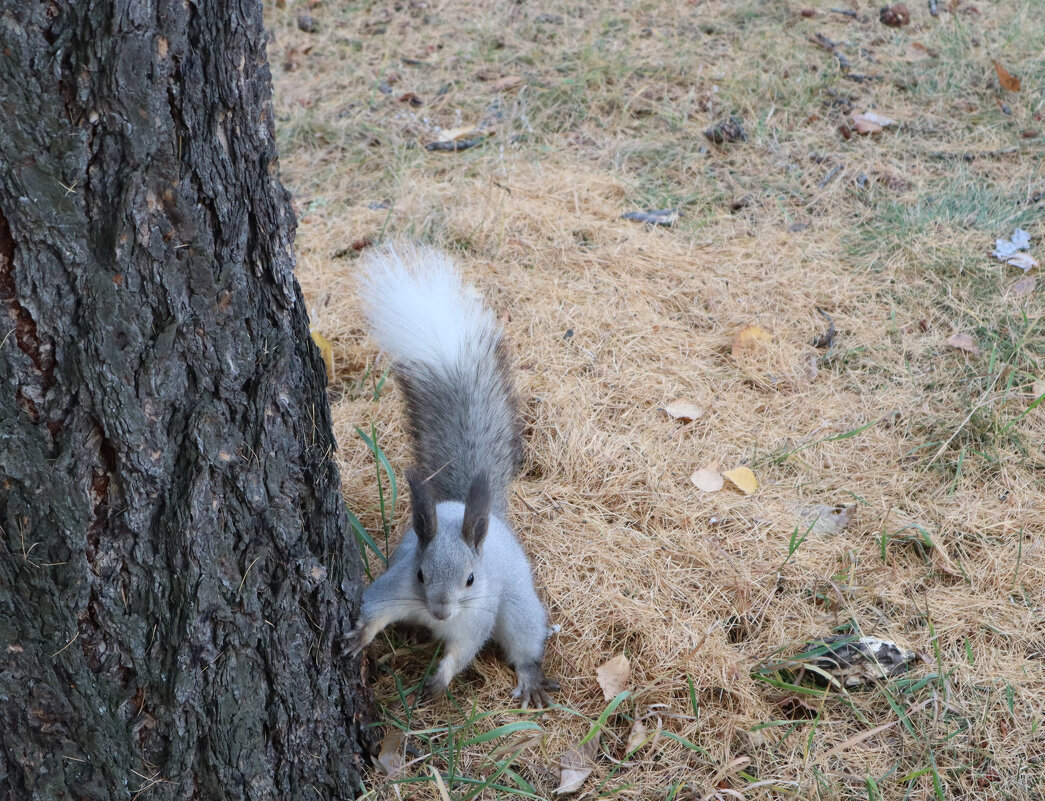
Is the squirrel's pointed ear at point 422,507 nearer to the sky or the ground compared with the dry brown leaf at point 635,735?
nearer to the sky

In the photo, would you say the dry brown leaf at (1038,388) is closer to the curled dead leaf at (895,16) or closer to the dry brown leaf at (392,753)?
the dry brown leaf at (392,753)

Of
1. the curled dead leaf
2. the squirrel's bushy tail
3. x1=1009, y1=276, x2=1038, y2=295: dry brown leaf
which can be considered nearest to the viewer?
the squirrel's bushy tail

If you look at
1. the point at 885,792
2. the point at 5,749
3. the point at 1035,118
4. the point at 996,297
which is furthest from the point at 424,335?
the point at 1035,118

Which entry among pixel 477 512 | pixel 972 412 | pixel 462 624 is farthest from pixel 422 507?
pixel 972 412

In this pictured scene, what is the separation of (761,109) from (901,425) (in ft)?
6.34

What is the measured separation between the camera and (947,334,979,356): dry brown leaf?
2740mm

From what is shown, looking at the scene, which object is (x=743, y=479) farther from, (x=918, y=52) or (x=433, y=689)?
(x=918, y=52)

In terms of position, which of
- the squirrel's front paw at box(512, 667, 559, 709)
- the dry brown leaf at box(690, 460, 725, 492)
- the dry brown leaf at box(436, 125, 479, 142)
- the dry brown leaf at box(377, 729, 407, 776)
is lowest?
the squirrel's front paw at box(512, 667, 559, 709)

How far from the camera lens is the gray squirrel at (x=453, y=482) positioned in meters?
1.83

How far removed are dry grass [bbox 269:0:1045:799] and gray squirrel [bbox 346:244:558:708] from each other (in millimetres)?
108

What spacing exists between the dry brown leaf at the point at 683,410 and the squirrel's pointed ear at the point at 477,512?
0.90 meters

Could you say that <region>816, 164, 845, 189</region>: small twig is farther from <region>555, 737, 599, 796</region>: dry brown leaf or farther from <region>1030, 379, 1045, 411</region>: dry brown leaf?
<region>555, 737, 599, 796</region>: dry brown leaf

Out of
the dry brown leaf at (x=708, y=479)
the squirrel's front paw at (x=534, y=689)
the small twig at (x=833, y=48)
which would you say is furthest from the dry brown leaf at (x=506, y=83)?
the squirrel's front paw at (x=534, y=689)

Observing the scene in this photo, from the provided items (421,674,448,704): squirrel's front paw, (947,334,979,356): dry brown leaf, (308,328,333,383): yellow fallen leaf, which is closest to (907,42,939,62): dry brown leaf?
(947,334,979,356): dry brown leaf
